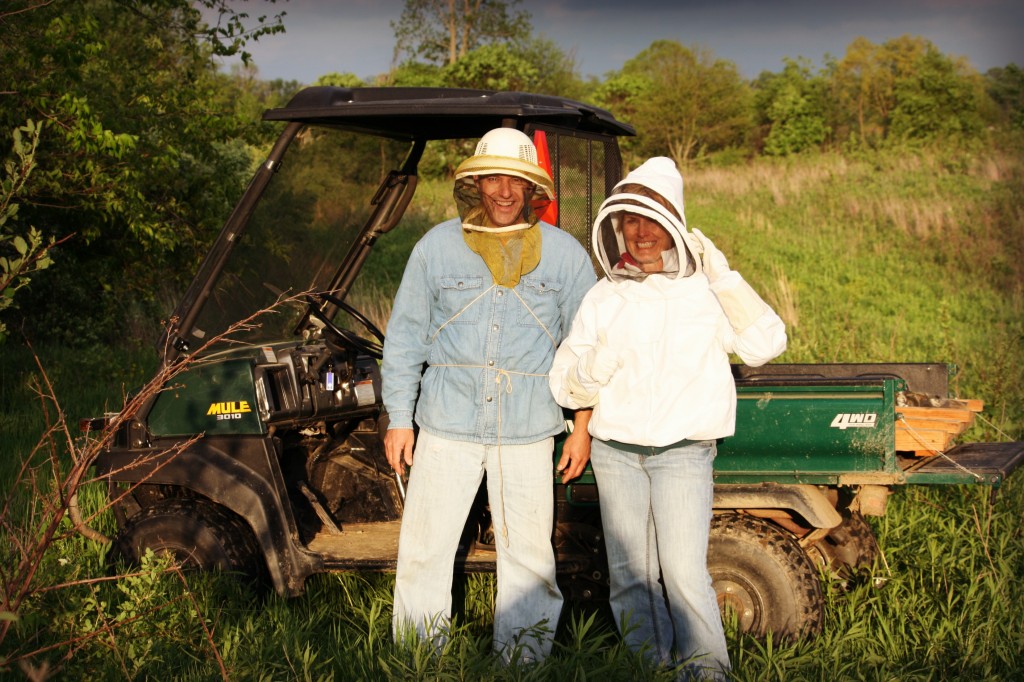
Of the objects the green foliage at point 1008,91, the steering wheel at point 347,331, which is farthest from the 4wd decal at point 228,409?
the green foliage at point 1008,91

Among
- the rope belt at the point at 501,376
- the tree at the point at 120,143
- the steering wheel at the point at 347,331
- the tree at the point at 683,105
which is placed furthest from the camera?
the tree at the point at 683,105

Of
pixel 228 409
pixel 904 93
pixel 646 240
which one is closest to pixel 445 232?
pixel 646 240

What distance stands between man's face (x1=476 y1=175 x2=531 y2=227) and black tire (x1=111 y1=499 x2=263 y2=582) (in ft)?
6.16

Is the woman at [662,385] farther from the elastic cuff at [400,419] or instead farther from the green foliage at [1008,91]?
the green foliage at [1008,91]

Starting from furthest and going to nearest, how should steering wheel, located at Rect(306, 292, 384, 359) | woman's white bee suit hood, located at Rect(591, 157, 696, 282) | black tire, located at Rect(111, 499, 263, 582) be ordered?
steering wheel, located at Rect(306, 292, 384, 359) < black tire, located at Rect(111, 499, 263, 582) < woman's white bee suit hood, located at Rect(591, 157, 696, 282)

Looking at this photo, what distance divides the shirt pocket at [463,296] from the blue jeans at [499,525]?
46 centimetres

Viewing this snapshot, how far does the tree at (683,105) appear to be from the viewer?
32375mm

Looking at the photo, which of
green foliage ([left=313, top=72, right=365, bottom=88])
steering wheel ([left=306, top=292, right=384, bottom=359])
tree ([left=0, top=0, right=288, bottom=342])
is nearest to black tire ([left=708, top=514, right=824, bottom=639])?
steering wheel ([left=306, top=292, right=384, bottom=359])

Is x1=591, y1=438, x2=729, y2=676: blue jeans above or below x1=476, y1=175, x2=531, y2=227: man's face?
below

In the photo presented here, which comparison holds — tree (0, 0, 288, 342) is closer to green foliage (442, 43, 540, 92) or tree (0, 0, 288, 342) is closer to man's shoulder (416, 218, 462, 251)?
man's shoulder (416, 218, 462, 251)

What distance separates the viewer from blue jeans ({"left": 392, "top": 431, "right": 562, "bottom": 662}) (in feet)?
12.6

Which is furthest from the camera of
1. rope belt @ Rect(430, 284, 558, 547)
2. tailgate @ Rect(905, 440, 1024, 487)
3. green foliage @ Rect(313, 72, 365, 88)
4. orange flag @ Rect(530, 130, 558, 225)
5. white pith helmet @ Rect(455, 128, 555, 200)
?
green foliage @ Rect(313, 72, 365, 88)

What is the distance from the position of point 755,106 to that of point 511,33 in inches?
344

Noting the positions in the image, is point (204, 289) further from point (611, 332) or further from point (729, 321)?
point (729, 321)
